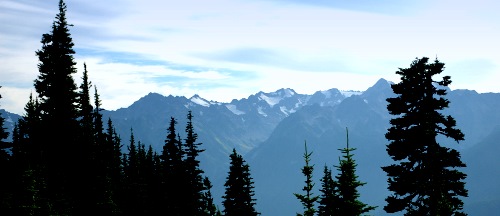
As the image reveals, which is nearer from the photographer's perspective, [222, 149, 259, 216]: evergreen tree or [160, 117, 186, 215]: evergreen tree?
[222, 149, 259, 216]: evergreen tree

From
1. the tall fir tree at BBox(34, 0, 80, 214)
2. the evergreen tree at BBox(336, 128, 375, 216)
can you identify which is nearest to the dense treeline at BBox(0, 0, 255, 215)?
the tall fir tree at BBox(34, 0, 80, 214)

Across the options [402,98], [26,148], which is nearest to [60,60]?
[26,148]

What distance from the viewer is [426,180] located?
21516mm

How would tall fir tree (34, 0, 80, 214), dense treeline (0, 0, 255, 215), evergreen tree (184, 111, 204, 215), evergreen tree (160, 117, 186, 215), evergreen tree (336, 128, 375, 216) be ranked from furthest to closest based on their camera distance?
evergreen tree (184, 111, 204, 215) < evergreen tree (160, 117, 186, 215) < tall fir tree (34, 0, 80, 214) < dense treeline (0, 0, 255, 215) < evergreen tree (336, 128, 375, 216)

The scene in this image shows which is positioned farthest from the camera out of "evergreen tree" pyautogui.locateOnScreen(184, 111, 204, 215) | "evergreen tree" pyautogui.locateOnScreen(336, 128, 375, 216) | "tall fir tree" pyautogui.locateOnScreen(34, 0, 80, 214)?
"evergreen tree" pyautogui.locateOnScreen(184, 111, 204, 215)

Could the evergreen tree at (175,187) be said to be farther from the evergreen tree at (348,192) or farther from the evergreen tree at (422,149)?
the evergreen tree at (348,192)

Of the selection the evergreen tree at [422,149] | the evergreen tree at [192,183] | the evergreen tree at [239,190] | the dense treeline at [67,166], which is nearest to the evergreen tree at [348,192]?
the evergreen tree at [422,149]

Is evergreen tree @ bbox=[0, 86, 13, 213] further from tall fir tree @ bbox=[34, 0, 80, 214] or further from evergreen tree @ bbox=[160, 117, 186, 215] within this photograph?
evergreen tree @ bbox=[160, 117, 186, 215]

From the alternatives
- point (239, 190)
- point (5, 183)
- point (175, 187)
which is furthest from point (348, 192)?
point (175, 187)

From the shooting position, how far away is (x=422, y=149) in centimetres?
2170

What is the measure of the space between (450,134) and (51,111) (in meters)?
28.3

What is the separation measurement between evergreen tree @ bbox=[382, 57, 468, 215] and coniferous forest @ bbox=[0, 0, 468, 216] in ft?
0.16

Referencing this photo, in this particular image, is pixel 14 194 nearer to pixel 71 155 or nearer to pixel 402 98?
pixel 71 155

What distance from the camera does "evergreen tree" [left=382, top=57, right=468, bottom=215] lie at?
2117 cm
